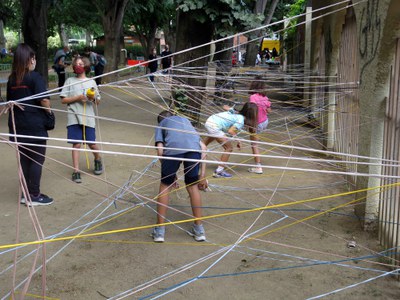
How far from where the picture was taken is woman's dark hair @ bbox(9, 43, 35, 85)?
4.58 meters

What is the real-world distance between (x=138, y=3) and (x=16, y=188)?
17.7 m

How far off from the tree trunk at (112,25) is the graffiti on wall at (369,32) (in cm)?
1434

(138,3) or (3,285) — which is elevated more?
(138,3)

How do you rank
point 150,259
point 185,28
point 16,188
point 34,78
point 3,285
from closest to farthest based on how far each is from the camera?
point 3,285 → point 150,259 → point 34,78 → point 16,188 → point 185,28

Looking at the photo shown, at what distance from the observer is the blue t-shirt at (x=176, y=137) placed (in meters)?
3.85

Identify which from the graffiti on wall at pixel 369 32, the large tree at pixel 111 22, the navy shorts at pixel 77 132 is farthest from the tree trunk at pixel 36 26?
the graffiti on wall at pixel 369 32

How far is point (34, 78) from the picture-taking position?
463cm

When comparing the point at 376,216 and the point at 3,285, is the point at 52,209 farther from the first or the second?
the point at 376,216

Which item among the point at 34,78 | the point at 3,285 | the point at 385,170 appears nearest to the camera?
the point at 3,285

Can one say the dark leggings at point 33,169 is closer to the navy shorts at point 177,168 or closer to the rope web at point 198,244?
the rope web at point 198,244

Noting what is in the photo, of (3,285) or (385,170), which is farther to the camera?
(385,170)

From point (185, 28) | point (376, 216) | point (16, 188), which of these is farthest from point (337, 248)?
point (185, 28)

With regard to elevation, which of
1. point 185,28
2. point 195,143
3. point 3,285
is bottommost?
point 3,285

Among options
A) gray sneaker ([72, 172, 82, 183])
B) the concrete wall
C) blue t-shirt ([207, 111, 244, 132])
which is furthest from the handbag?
the concrete wall
